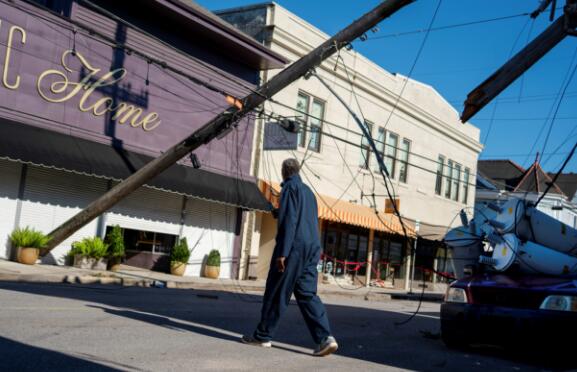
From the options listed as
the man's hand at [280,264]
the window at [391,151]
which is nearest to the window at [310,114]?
the window at [391,151]

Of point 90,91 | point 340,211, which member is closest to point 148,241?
point 90,91

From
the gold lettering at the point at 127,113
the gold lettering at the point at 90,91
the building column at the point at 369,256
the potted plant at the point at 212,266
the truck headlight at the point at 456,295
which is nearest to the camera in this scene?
the truck headlight at the point at 456,295

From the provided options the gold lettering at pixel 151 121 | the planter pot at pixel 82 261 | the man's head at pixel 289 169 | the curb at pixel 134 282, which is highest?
the gold lettering at pixel 151 121

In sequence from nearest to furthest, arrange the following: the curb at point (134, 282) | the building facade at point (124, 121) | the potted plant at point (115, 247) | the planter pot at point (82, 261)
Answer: the curb at point (134, 282), the building facade at point (124, 121), the planter pot at point (82, 261), the potted plant at point (115, 247)

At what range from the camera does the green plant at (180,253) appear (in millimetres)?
18422

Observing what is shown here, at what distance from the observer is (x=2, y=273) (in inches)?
478

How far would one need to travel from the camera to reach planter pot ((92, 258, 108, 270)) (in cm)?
1620

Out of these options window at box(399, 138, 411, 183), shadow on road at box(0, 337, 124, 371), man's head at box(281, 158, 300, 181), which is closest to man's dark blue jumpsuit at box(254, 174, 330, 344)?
man's head at box(281, 158, 300, 181)

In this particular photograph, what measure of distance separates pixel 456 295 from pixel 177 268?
11504 millimetres

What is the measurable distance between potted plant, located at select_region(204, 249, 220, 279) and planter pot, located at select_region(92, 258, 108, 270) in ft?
11.8

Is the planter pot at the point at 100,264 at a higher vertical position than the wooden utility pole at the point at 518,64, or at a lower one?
lower

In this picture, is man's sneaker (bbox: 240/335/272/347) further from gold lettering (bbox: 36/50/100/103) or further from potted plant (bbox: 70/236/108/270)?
gold lettering (bbox: 36/50/100/103)

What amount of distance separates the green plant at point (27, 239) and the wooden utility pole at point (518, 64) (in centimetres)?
984

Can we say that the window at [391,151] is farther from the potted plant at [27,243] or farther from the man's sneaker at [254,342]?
the man's sneaker at [254,342]
